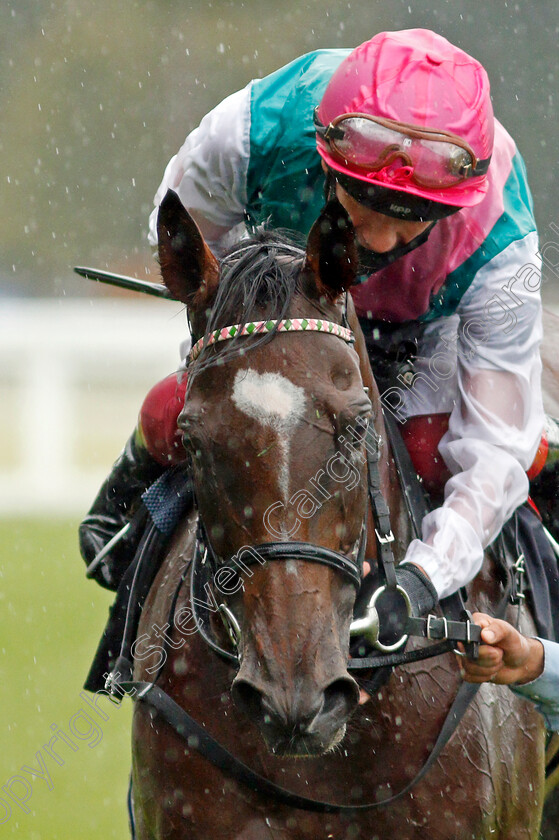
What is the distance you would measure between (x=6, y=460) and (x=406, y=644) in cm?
858

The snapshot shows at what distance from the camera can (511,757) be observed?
8.23 ft

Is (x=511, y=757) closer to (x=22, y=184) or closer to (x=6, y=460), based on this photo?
(x=6, y=460)

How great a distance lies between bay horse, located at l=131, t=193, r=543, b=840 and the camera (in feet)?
6.39

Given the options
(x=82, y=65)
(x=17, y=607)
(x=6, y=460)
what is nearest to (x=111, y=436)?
(x=6, y=460)

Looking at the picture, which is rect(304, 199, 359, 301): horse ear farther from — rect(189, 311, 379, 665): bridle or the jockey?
the jockey

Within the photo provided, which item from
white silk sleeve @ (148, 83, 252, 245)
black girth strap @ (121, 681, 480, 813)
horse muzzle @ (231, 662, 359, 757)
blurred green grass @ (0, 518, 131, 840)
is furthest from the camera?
blurred green grass @ (0, 518, 131, 840)

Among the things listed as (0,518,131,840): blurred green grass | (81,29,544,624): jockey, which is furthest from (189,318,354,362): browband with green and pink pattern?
(0,518,131,840): blurred green grass

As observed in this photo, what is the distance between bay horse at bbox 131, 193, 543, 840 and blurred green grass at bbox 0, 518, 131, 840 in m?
0.57

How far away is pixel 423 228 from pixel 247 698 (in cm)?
117

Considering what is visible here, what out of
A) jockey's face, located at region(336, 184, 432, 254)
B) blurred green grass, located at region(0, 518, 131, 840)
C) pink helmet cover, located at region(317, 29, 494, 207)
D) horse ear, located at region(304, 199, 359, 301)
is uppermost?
pink helmet cover, located at region(317, 29, 494, 207)

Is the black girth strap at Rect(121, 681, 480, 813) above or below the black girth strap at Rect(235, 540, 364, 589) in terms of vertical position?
below

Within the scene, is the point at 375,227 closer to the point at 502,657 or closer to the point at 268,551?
the point at 268,551

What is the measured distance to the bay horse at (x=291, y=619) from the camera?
195cm

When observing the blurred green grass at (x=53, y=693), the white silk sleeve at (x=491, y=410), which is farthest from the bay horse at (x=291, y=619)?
the blurred green grass at (x=53, y=693)
